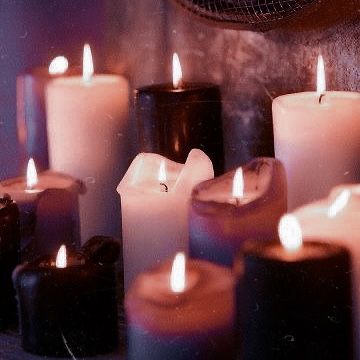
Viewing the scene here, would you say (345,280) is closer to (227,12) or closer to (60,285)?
(60,285)

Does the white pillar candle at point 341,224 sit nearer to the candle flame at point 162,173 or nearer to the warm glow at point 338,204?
the warm glow at point 338,204

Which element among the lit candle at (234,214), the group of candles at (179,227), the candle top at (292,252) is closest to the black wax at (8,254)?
the group of candles at (179,227)

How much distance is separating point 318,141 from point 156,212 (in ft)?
0.57

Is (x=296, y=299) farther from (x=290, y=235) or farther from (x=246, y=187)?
(x=246, y=187)

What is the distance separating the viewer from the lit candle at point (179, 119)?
0.88 m

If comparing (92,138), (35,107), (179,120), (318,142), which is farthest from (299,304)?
(35,107)

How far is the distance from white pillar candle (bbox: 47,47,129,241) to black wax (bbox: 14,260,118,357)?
24 cm

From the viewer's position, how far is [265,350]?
1.94ft

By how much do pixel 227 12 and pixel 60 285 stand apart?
0.34 m

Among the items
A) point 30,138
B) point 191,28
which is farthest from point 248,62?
point 30,138

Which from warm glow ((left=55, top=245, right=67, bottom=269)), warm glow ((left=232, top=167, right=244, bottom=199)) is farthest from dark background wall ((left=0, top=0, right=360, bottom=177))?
warm glow ((left=55, top=245, right=67, bottom=269))

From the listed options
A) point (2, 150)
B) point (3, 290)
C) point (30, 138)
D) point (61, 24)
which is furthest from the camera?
point (2, 150)

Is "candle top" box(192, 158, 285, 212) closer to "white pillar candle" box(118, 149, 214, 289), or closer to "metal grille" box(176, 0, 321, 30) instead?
"white pillar candle" box(118, 149, 214, 289)

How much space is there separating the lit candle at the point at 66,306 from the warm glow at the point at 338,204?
0.72ft
